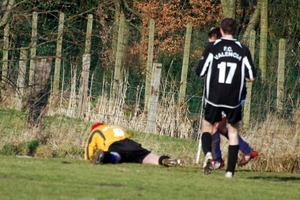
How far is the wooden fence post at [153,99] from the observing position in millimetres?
15758

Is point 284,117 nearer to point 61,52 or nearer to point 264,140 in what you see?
point 264,140

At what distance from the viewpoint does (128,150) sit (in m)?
12.2

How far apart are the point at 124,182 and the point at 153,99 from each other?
6226 millimetres

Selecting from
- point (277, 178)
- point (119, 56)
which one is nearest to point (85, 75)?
point (119, 56)

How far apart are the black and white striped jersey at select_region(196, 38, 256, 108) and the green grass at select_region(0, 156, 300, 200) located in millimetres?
945

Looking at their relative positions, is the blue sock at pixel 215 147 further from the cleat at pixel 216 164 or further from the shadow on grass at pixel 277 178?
the shadow on grass at pixel 277 178

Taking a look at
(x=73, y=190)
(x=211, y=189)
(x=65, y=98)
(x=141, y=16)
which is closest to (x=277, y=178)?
(x=211, y=189)

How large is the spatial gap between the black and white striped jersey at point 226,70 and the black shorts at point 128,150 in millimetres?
1948

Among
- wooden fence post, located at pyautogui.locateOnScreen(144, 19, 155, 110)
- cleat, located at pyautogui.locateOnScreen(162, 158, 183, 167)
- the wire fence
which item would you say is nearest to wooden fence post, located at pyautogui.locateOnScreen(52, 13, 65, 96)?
the wire fence

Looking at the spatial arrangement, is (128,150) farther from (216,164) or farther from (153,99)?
(153,99)

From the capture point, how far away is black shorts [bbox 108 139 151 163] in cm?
1216

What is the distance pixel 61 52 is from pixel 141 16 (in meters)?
9.94

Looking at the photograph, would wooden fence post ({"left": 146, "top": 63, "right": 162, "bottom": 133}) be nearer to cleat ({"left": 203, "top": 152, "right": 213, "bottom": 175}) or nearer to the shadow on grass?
the shadow on grass

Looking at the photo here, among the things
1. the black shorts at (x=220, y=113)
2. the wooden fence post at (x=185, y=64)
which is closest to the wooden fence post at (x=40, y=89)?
the wooden fence post at (x=185, y=64)
